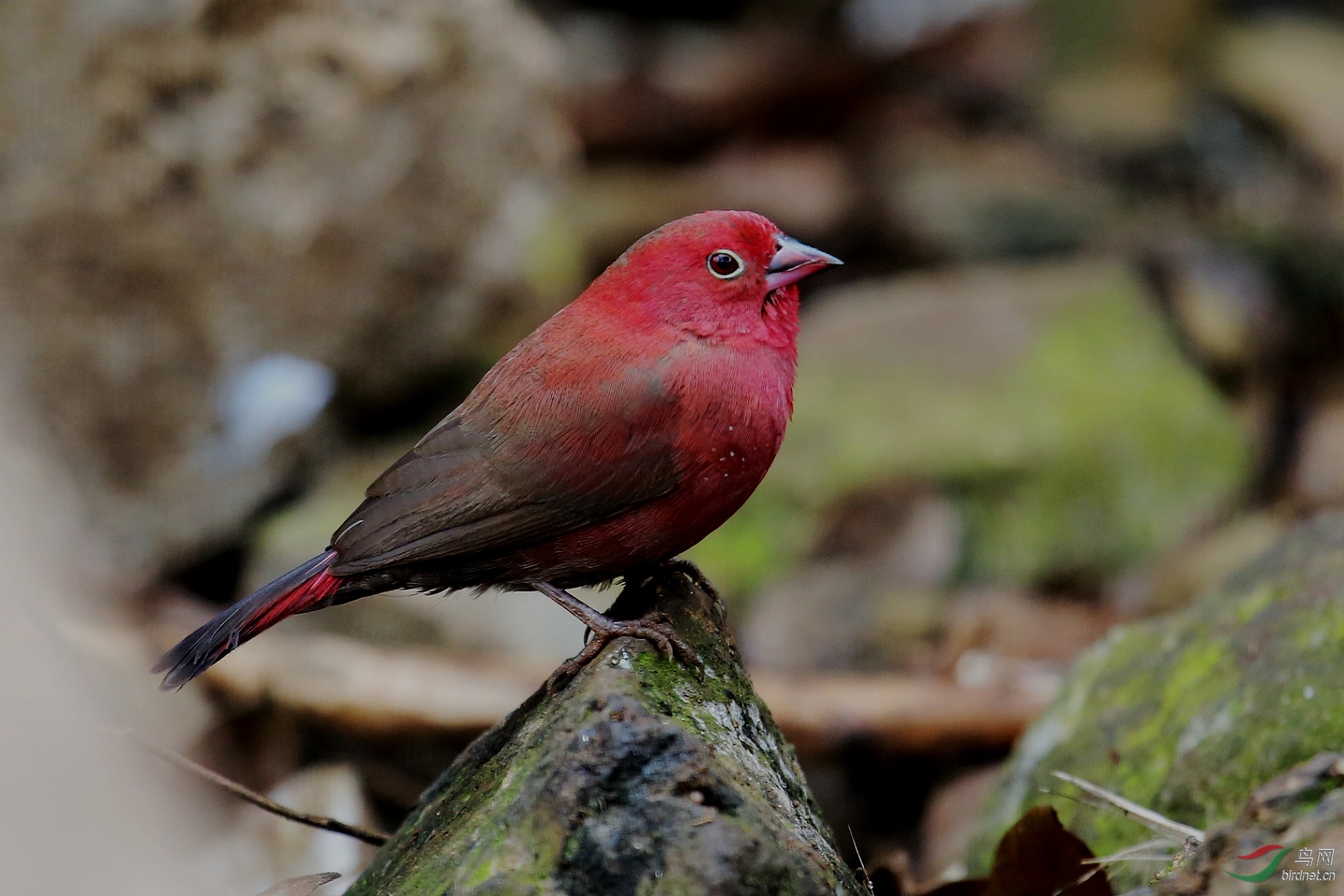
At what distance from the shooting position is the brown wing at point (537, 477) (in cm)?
331

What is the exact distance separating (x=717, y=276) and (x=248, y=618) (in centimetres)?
130

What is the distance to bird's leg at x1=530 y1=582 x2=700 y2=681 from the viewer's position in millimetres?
2965

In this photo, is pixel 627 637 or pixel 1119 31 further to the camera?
pixel 1119 31

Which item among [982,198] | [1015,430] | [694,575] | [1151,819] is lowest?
[1015,430]

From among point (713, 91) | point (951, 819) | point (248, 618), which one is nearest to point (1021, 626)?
point (951, 819)

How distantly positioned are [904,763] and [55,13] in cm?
426

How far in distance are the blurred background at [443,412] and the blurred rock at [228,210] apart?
0.02m

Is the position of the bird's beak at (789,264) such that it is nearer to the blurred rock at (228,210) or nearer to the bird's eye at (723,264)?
the bird's eye at (723,264)

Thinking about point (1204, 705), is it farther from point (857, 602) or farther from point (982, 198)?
point (982, 198)

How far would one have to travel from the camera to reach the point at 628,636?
3.00m

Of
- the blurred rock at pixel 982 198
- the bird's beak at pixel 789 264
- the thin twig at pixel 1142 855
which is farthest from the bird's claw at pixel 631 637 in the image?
the blurred rock at pixel 982 198

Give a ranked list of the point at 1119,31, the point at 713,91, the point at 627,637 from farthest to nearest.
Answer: the point at 1119,31
the point at 713,91
the point at 627,637

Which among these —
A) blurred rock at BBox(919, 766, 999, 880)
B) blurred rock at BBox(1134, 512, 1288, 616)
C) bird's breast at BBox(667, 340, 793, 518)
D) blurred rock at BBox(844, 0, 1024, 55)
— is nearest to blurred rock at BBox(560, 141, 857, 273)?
blurred rock at BBox(844, 0, 1024, 55)

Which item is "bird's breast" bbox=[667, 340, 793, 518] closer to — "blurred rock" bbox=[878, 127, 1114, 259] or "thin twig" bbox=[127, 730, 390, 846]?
"thin twig" bbox=[127, 730, 390, 846]
